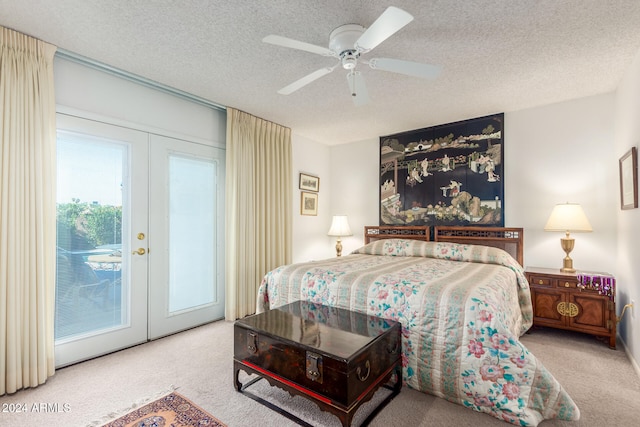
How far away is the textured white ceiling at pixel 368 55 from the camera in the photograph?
1975 millimetres

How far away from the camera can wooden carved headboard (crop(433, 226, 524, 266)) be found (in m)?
3.71

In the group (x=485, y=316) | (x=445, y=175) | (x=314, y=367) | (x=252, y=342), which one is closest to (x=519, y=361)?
(x=485, y=316)

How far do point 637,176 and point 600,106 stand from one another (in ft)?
4.37

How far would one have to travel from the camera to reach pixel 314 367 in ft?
5.58

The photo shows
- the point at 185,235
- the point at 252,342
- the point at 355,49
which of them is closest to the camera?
the point at 252,342

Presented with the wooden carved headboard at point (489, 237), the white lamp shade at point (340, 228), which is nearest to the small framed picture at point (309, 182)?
the white lamp shade at point (340, 228)

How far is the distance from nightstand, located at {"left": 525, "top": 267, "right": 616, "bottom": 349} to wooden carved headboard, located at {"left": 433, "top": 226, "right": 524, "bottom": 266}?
1.48 feet

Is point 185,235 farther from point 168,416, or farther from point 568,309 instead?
point 568,309

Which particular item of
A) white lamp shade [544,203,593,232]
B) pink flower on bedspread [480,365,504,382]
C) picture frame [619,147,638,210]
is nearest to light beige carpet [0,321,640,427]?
pink flower on bedspread [480,365,504,382]

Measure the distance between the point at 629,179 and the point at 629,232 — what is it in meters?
0.47

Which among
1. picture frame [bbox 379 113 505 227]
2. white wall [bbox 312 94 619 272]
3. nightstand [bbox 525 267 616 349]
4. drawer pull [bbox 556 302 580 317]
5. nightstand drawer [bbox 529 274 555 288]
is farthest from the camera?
picture frame [bbox 379 113 505 227]

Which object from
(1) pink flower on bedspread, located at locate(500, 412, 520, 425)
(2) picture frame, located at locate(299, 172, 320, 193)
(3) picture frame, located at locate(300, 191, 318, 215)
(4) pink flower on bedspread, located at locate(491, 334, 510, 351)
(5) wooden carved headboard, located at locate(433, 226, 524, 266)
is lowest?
(1) pink flower on bedspread, located at locate(500, 412, 520, 425)

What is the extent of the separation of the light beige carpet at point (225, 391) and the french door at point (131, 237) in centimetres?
33

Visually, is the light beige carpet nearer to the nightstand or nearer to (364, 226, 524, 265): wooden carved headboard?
the nightstand
